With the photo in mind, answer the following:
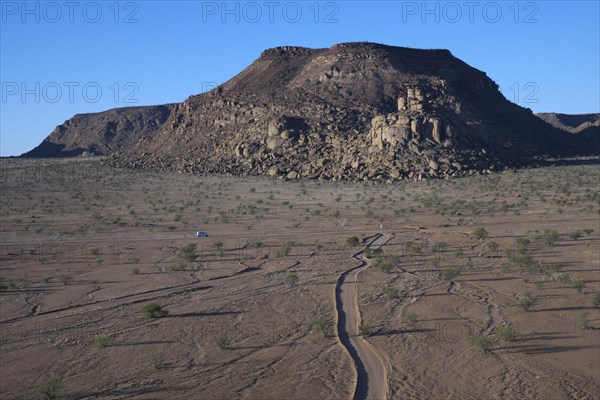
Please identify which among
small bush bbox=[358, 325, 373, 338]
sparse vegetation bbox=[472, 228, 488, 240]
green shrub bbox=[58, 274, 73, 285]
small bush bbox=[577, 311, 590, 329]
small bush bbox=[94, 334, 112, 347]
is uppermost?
green shrub bbox=[58, 274, 73, 285]

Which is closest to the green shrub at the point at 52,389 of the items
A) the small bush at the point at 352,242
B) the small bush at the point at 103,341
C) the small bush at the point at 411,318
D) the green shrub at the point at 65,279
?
the small bush at the point at 103,341

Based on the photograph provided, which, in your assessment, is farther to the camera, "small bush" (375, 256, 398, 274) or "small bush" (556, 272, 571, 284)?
"small bush" (375, 256, 398, 274)

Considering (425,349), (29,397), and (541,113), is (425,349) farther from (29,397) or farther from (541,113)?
(541,113)

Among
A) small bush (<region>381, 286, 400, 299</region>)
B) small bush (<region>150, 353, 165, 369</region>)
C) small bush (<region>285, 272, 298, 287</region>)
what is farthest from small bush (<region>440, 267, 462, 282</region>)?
small bush (<region>150, 353, 165, 369</region>)

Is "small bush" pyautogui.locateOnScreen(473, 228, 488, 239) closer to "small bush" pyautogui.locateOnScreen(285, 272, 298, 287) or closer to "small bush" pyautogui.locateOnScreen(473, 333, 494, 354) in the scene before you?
"small bush" pyautogui.locateOnScreen(285, 272, 298, 287)

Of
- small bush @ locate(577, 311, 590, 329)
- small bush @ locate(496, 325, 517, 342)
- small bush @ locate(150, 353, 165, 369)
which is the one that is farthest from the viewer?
small bush @ locate(577, 311, 590, 329)

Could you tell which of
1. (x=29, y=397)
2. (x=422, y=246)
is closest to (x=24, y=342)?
(x=29, y=397)

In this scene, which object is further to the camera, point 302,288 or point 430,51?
point 430,51

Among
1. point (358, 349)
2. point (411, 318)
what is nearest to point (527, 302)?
point (411, 318)
